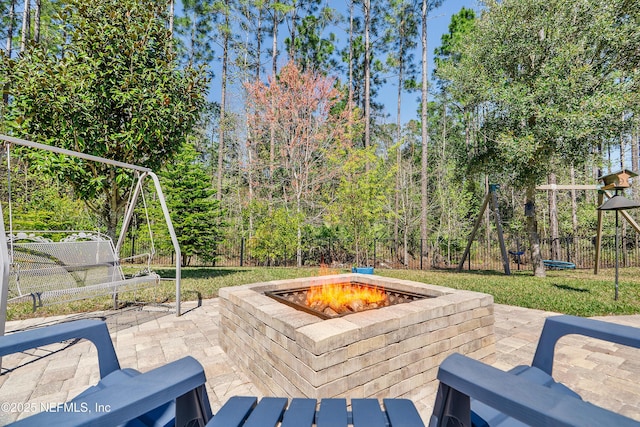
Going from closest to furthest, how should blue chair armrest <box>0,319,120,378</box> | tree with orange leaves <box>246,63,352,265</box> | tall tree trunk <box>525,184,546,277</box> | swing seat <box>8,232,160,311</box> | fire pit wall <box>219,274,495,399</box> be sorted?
blue chair armrest <box>0,319,120,378</box> → fire pit wall <box>219,274,495,399</box> → swing seat <box>8,232,160,311</box> → tall tree trunk <box>525,184,546,277</box> → tree with orange leaves <box>246,63,352,265</box>

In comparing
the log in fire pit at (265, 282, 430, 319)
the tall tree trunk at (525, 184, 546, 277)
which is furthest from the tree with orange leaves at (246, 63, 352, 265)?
the log in fire pit at (265, 282, 430, 319)

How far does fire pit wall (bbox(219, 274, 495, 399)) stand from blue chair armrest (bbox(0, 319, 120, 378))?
1037 mm

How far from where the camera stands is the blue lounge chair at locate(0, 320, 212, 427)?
75 cm

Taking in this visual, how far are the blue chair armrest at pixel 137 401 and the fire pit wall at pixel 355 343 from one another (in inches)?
33.1

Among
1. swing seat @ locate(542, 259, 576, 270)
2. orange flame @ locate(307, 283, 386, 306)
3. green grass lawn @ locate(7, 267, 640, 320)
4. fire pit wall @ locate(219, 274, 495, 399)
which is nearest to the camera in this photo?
fire pit wall @ locate(219, 274, 495, 399)

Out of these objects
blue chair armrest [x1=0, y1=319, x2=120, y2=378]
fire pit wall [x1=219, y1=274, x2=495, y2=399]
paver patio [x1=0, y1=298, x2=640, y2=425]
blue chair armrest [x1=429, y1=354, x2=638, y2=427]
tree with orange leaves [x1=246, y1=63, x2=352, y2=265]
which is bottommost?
paver patio [x1=0, y1=298, x2=640, y2=425]

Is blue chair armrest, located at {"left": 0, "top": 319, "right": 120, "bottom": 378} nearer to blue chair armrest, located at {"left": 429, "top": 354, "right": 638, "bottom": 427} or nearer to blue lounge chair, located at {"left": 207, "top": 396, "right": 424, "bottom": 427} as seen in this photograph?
blue lounge chair, located at {"left": 207, "top": 396, "right": 424, "bottom": 427}

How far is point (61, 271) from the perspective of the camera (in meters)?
3.90

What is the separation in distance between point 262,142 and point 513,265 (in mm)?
13163

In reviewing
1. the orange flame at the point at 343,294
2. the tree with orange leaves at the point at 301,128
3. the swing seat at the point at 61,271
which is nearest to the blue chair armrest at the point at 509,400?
the orange flame at the point at 343,294

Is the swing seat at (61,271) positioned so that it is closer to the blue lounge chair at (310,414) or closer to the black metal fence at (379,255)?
the blue lounge chair at (310,414)

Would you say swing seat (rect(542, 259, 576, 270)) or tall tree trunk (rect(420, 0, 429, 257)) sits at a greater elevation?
tall tree trunk (rect(420, 0, 429, 257))

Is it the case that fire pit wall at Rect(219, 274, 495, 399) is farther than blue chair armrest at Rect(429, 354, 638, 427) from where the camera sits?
Yes

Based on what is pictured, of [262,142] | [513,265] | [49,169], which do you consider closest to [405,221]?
[513,265]
